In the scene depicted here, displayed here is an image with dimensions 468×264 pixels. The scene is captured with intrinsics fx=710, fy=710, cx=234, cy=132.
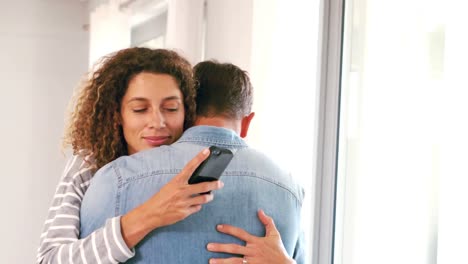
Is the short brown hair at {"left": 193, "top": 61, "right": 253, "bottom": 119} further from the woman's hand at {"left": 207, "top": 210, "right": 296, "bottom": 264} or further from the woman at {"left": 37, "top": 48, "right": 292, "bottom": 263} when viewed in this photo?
the woman's hand at {"left": 207, "top": 210, "right": 296, "bottom": 264}

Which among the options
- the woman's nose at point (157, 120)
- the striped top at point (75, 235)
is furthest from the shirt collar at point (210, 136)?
the striped top at point (75, 235)

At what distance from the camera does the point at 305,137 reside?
2.54 meters

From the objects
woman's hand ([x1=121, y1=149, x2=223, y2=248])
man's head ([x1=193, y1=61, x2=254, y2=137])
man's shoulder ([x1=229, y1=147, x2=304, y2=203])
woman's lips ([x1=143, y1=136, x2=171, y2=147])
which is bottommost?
woman's hand ([x1=121, y1=149, x2=223, y2=248])

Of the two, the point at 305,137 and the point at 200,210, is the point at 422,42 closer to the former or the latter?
the point at 305,137

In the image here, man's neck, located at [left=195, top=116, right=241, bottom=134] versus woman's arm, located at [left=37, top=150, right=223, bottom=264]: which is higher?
man's neck, located at [left=195, top=116, right=241, bottom=134]

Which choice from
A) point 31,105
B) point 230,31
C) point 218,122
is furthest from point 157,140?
point 31,105

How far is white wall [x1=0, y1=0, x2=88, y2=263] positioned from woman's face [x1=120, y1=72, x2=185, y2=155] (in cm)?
301

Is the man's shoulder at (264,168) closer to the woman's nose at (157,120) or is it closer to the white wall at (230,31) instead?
the woman's nose at (157,120)

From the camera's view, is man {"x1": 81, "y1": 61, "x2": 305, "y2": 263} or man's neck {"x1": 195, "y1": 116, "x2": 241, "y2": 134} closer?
man {"x1": 81, "y1": 61, "x2": 305, "y2": 263}

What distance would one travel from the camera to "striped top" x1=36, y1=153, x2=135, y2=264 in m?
1.22

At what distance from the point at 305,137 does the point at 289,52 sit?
31cm

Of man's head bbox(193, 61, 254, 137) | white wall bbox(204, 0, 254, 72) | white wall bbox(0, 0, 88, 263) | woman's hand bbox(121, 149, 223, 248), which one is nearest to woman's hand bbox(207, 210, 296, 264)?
woman's hand bbox(121, 149, 223, 248)

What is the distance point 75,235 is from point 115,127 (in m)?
0.31

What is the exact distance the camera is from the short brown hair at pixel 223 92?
139 cm
